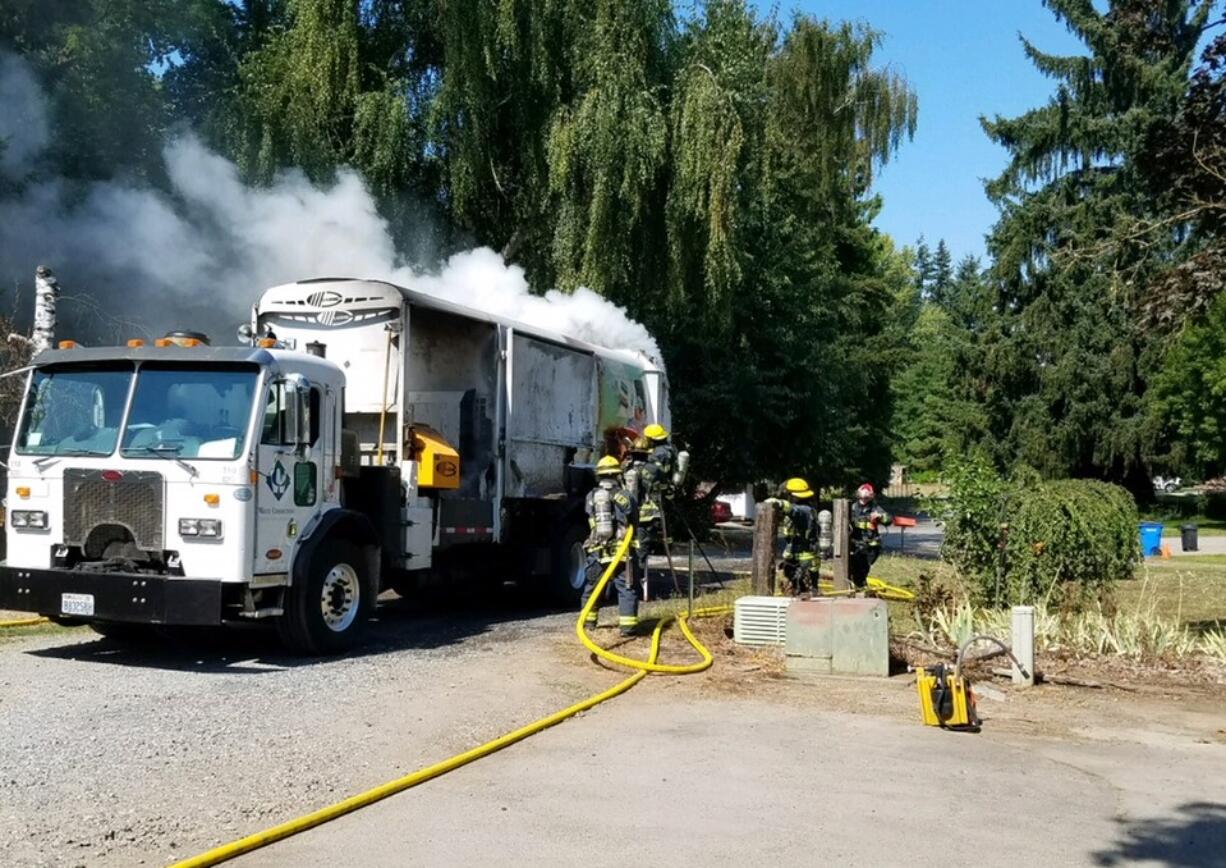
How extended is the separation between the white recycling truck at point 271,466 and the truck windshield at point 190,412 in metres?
0.01

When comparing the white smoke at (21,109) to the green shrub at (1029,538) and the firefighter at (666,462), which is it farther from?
the green shrub at (1029,538)

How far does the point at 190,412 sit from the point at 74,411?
101 cm

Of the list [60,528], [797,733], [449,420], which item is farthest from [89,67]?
[797,733]

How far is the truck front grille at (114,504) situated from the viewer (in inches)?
341

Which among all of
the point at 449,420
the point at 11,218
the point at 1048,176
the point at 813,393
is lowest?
the point at 449,420

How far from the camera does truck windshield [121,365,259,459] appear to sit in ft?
28.6

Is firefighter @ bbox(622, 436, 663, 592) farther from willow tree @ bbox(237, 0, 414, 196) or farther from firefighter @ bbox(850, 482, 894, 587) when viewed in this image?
willow tree @ bbox(237, 0, 414, 196)

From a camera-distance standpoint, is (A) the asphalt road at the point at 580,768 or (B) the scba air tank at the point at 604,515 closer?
(A) the asphalt road at the point at 580,768

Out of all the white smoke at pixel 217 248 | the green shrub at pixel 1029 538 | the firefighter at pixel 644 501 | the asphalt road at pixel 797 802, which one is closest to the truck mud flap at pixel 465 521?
the firefighter at pixel 644 501

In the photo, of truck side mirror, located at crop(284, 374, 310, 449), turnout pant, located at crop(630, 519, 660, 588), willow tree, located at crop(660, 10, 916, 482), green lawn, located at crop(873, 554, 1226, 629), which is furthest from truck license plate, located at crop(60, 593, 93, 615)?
willow tree, located at crop(660, 10, 916, 482)

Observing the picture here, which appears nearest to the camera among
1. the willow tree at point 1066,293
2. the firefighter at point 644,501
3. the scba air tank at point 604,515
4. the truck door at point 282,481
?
the truck door at point 282,481

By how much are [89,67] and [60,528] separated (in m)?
12.7

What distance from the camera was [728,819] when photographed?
537 cm

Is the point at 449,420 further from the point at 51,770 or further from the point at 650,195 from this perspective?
the point at 650,195
